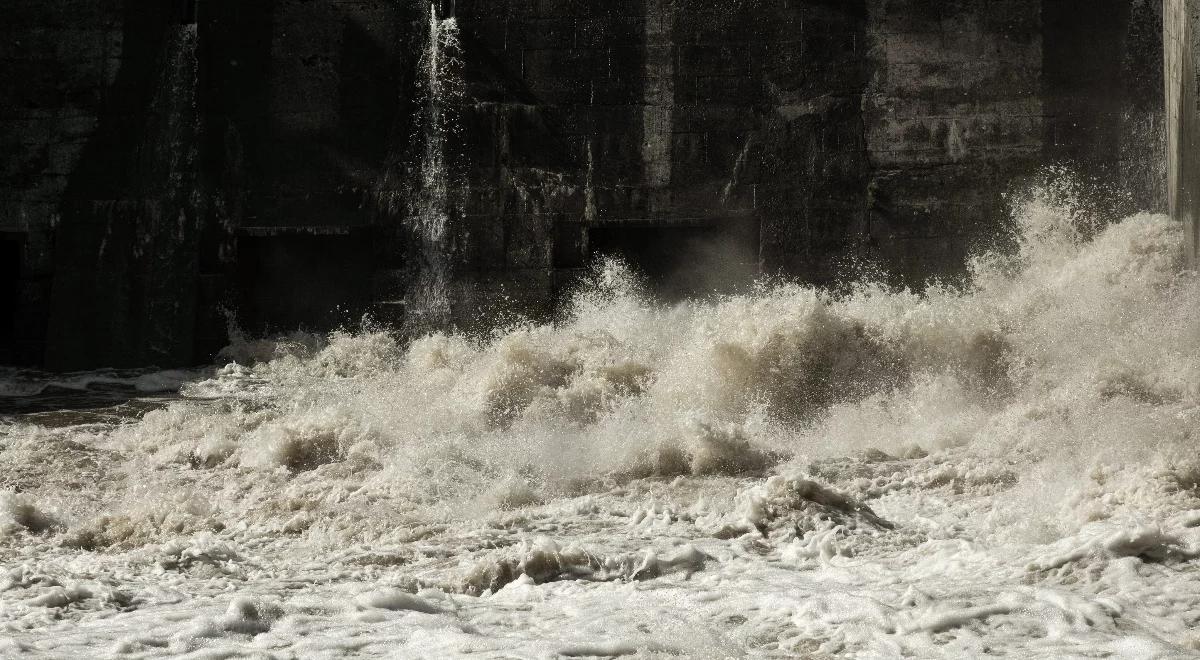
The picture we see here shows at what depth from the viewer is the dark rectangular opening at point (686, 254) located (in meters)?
9.84

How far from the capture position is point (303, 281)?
10492 millimetres

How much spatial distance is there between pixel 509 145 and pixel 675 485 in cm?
491

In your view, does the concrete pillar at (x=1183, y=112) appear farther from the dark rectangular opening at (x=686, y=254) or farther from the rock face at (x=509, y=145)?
the dark rectangular opening at (x=686, y=254)

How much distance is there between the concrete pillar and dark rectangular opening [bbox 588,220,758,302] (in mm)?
3132

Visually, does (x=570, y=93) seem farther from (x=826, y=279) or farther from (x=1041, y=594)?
(x=1041, y=594)

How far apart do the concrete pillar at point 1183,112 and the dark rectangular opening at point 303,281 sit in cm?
629

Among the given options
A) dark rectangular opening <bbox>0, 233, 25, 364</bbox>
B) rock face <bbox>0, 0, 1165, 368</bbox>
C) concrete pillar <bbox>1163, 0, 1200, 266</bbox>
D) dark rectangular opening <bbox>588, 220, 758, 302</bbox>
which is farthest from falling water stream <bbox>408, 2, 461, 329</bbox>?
concrete pillar <bbox>1163, 0, 1200, 266</bbox>

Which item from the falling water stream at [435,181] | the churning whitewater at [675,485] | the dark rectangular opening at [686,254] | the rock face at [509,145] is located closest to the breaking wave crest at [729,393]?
the churning whitewater at [675,485]

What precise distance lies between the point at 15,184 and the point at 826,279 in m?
7.11

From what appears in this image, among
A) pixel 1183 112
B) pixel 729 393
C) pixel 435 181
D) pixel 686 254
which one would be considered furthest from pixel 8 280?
pixel 1183 112

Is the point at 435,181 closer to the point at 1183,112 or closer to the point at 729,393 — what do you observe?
the point at 729,393

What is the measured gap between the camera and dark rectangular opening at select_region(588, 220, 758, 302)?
984cm

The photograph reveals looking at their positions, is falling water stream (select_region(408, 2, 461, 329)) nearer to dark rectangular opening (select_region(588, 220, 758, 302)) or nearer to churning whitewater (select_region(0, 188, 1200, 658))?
churning whitewater (select_region(0, 188, 1200, 658))

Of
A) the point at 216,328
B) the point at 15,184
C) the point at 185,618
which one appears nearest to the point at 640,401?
the point at 185,618
